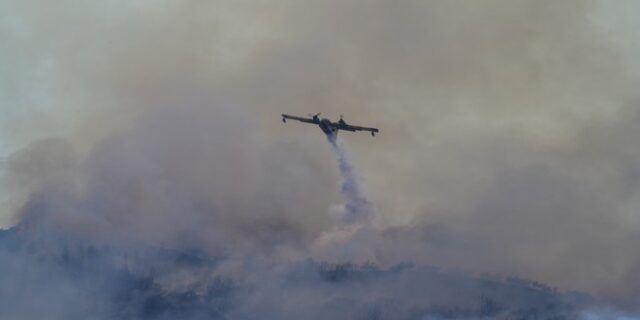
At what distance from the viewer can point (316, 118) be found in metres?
199

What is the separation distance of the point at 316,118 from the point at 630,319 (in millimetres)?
89676

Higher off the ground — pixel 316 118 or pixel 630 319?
pixel 316 118

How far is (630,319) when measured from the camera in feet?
650
